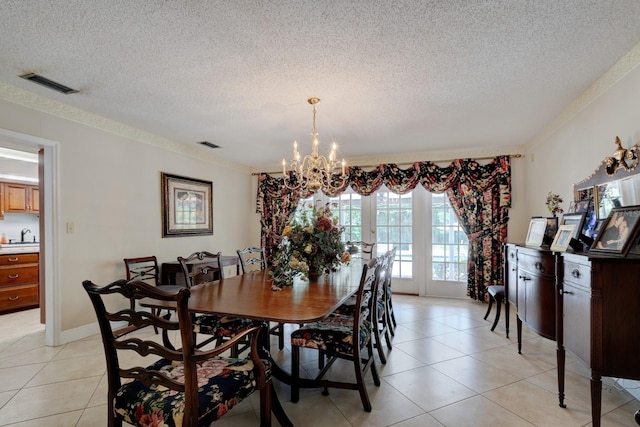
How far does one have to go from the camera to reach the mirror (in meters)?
2.00

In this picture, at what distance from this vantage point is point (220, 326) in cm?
224

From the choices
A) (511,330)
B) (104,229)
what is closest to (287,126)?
(104,229)

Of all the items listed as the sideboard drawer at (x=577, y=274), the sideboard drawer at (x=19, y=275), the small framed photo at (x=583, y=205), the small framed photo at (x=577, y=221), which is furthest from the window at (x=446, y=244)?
the sideboard drawer at (x=19, y=275)

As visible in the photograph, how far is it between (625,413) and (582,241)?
108 cm

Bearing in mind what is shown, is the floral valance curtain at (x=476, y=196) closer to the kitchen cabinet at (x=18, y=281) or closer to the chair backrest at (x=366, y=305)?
the chair backrest at (x=366, y=305)

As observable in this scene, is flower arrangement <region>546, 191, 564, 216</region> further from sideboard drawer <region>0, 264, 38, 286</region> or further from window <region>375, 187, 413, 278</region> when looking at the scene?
sideboard drawer <region>0, 264, 38, 286</region>

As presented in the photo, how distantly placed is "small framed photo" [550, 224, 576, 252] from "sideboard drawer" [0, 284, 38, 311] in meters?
6.15

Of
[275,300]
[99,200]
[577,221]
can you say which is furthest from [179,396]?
[99,200]

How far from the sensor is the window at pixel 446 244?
4781 mm

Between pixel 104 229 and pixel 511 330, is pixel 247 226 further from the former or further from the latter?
pixel 511 330

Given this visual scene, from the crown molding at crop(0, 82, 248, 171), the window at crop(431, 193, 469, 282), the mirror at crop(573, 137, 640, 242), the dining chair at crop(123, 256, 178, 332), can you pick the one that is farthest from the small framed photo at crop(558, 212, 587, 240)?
the crown molding at crop(0, 82, 248, 171)

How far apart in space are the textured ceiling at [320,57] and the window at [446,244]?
1.72 metres

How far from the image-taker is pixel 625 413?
6.23ft

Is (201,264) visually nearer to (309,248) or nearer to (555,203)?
(309,248)
